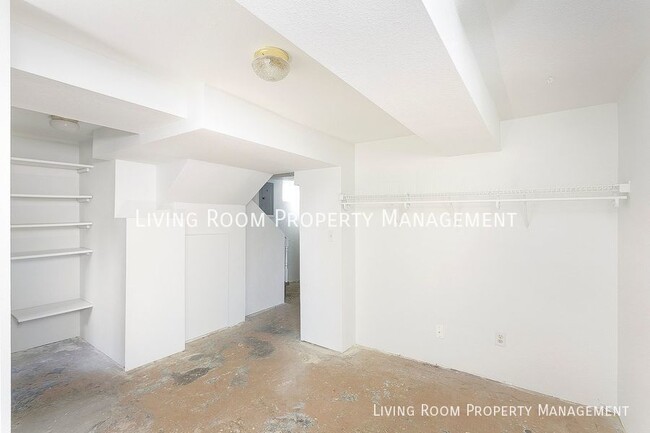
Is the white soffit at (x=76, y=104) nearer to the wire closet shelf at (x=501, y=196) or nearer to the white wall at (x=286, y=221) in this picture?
the wire closet shelf at (x=501, y=196)

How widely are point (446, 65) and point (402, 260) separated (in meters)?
2.08

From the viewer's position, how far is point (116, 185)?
2865 millimetres

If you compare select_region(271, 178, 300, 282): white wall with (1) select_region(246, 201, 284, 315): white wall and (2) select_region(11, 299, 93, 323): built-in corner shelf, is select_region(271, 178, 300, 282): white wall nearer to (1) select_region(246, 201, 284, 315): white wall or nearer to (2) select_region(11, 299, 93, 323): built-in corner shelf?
(1) select_region(246, 201, 284, 315): white wall

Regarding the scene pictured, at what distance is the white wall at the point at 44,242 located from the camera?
302 centimetres

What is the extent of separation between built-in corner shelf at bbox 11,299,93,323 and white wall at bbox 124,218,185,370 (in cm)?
80

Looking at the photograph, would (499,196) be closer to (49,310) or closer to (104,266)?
(104,266)

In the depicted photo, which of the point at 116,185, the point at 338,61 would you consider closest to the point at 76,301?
the point at 116,185

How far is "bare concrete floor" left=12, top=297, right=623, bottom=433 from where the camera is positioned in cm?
199

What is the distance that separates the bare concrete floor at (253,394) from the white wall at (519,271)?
0.71 ft

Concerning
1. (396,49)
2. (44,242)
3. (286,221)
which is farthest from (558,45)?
(286,221)

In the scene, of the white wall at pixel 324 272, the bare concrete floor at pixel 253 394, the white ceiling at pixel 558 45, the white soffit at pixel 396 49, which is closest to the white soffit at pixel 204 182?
the white wall at pixel 324 272

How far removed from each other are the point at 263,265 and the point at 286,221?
2.23m

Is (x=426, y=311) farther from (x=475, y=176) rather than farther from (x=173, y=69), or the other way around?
(x=173, y=69)
